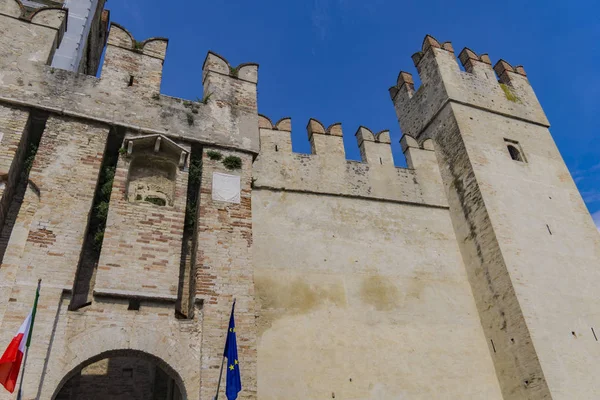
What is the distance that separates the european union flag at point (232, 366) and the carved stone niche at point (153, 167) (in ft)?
8.48

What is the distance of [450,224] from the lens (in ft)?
37.5

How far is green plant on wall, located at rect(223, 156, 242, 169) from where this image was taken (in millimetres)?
8258

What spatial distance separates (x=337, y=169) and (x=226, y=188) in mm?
3900

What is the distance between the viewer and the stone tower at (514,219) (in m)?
9.05

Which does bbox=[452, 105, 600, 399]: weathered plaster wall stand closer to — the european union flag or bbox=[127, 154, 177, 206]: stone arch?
the european union flag

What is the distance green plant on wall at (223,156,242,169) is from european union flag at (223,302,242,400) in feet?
9.69

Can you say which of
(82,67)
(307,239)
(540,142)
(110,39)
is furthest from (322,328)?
(82,67)

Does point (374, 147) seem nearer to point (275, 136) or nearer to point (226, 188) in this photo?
point (275, 136)

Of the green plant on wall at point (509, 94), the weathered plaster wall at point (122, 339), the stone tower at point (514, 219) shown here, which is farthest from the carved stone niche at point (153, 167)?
the green plant on wall at point (509, 94)

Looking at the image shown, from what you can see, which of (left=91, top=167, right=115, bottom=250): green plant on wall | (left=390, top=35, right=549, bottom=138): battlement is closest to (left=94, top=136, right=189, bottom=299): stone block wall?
(left=91, top=167, right=115, bottom=250): green plant on wall

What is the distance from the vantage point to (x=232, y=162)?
27.2 feet

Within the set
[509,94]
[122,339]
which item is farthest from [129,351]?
[509,94]

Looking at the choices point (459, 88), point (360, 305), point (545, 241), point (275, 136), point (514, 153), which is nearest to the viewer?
point (360, 305)

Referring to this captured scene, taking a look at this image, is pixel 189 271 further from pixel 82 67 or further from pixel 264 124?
pixel 82 67
